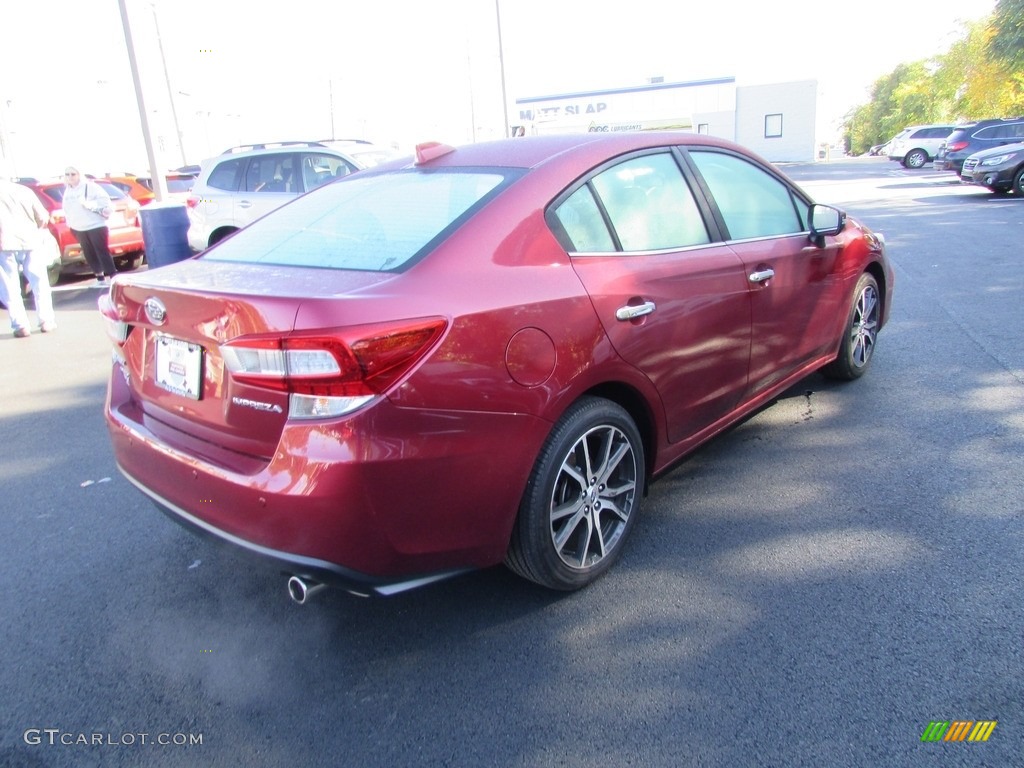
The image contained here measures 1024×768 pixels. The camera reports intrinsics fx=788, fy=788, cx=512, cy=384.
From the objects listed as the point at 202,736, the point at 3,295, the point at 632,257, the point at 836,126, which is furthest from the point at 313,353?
the point at 836,126

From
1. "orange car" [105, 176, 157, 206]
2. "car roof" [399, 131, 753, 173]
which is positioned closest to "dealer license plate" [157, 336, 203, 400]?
"car roof" [399, 131, 753, 173]

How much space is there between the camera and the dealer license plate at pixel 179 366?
99.7 inches

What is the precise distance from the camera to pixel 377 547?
227 cm

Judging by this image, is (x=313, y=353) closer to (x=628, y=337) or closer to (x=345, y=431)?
(x=345, y=431)

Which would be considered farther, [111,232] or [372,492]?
[111,232]

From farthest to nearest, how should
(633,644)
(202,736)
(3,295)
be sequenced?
1. (3,295)
2. (633,644)
3. (202,736)

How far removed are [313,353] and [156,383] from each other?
0.94 metres

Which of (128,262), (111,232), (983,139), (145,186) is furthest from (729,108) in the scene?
(111,232)

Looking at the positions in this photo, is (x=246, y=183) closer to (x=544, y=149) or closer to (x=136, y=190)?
(x=136, y=190)

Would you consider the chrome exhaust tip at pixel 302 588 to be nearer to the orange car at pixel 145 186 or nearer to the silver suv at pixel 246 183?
the silver suv at pixel 246 183

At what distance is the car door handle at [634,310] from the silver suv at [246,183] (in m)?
7.72

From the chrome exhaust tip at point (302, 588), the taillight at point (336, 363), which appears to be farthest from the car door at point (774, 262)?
the chrome exhaust tip at point (302, 588)

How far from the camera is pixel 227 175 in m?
10.1

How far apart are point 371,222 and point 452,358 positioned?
93 centimetres
